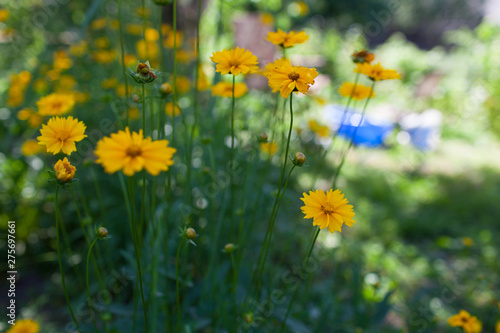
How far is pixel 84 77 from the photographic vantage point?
1947 millimetres

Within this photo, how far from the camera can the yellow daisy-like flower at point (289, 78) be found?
0.52 m

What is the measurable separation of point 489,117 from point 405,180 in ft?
6.20

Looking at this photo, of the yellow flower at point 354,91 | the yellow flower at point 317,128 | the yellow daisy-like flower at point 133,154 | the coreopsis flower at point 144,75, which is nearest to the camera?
the yellow daisy-like flower at point 133,154

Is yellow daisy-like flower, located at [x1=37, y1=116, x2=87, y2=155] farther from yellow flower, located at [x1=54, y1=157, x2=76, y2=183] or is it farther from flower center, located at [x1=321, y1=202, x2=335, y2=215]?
flower center, located at [x1=321, y1=202, x2=335, y2=215]

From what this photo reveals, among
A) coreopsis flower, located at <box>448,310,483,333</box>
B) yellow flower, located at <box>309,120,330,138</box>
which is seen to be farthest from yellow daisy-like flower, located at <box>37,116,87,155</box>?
yellow flower, located at <box>309,120,330,138</box>

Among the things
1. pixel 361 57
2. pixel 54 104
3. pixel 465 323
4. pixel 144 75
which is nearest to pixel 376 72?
pixel 361 57

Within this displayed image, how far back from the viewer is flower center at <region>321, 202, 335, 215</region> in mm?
540

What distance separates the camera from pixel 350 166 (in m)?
2.89

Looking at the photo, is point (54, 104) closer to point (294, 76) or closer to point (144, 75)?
point (144, 75)

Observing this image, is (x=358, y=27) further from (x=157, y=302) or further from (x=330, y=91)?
(x=157, y=302)

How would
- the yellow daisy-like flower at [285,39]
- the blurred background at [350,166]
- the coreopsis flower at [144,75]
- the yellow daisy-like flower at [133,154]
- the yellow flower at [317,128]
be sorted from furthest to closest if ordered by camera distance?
the yellow flower at [317,128] < the blurred background at [350,166] < the yellow daisy-like flower at [285,39] < the coreopsis flower at [144,75] < the yellow daisy-like flower at [133,154]

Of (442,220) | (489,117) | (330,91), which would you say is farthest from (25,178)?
(489,117)

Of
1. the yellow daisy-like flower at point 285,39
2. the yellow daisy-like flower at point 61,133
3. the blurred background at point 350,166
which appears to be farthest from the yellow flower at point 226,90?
the yellow daisy-like flower at point 61,133

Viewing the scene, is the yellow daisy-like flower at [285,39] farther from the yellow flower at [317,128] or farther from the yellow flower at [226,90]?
the yellow flower at [317,128]
